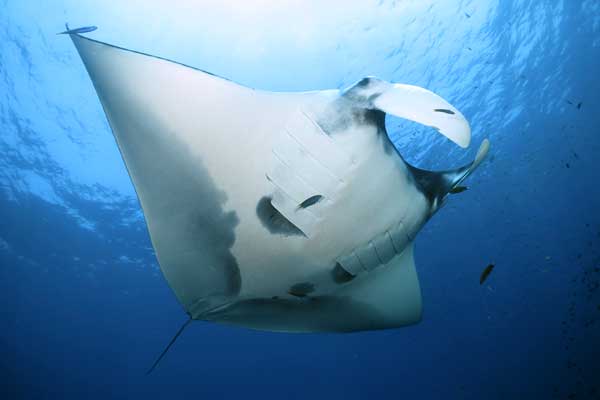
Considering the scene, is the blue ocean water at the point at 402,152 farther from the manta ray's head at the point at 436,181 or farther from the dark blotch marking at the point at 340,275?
the dark blotch marking at the point at 340,275

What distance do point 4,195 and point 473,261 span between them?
69.6ft

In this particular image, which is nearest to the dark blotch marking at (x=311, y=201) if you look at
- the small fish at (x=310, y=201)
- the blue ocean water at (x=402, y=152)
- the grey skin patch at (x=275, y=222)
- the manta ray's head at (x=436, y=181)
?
the small fish at (x=310, y=201)

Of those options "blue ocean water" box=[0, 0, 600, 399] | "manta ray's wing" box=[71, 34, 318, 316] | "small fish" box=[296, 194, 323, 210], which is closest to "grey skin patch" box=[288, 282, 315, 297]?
"manta ray's wing" box=[71, 34, 318, 316]

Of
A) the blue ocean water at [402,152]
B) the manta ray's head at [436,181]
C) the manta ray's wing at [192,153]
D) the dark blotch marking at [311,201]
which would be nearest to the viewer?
the manta ray's wing at [192,153]

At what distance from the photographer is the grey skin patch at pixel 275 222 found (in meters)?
2.00

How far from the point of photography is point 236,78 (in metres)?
8.02

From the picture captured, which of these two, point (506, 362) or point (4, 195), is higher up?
point (4, 195)

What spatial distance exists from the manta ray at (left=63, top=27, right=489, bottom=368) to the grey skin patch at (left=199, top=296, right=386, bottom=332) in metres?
0.02

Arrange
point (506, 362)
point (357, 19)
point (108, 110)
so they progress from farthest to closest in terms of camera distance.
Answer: point (506, 362)
point (357, 19)
point (108, 110)

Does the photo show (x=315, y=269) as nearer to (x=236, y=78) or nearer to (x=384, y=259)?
(x=384, y=259)

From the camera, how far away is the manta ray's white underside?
165cm

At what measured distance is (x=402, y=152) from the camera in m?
11.5


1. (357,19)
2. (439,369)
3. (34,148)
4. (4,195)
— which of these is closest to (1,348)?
(4,195)

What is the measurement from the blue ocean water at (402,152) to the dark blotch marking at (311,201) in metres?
5.99
